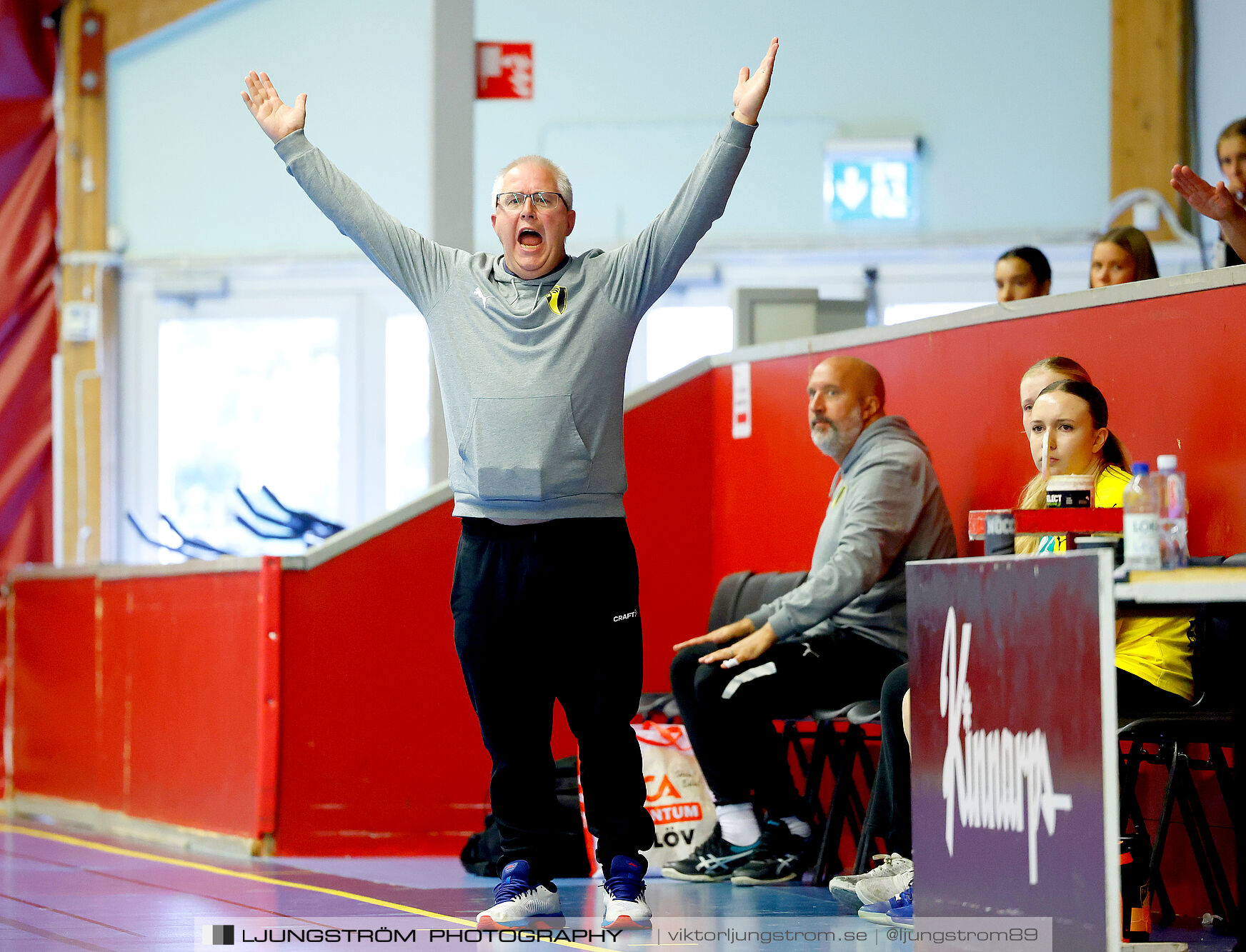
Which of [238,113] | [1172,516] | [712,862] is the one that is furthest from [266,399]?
[1172,516]

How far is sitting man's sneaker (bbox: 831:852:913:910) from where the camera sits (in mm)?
3041

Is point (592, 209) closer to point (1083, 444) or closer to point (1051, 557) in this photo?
point (1083, 444)

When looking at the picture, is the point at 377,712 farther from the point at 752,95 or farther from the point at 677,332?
the point at 677,332

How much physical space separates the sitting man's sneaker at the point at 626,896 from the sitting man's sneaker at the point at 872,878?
49 cm

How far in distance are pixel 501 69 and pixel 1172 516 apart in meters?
2.81

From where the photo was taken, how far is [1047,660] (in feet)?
6.98

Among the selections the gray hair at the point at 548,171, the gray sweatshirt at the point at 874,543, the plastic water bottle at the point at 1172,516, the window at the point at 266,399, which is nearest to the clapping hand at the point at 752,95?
the gray hair at the point at 548,171

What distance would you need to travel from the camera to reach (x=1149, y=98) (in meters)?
7.17

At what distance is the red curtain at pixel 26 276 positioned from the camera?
6.89 metres

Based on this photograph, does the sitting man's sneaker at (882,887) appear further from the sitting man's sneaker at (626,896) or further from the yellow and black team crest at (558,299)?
the yellow and black team crest at (558,299)

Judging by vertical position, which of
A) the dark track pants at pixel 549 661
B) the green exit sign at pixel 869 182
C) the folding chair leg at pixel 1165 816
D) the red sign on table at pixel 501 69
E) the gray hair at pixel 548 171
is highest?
the green exit sign at pixel 869 182

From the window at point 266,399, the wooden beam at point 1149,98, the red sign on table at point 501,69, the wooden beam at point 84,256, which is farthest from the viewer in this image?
the window at point 266,399

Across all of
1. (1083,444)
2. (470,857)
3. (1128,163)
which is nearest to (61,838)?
(470,857)

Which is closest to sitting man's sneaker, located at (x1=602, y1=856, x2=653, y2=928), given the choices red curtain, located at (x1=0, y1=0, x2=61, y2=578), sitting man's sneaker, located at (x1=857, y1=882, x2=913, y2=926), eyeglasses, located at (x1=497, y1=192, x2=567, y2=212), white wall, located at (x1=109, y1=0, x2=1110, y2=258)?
sitting man's sneaker, located at (x1=857, y1=882, x2=913, y2=926)
